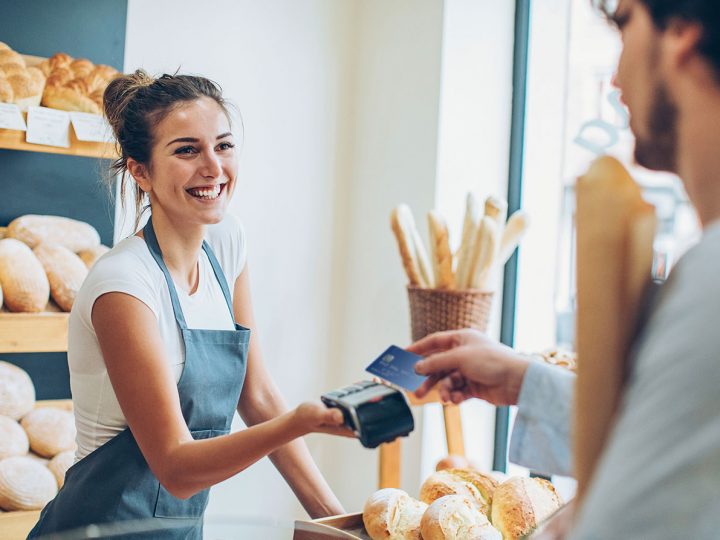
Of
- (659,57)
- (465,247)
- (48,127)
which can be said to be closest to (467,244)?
(465,247)

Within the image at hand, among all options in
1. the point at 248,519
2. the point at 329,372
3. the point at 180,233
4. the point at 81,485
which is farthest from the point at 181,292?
the point at 329,372

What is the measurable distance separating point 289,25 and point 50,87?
100 centimetres

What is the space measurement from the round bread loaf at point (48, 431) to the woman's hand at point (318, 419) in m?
1.15

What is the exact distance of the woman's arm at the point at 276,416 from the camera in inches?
61.9

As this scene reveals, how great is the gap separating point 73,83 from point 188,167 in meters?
0.66

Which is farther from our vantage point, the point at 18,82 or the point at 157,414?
the point at 18,82

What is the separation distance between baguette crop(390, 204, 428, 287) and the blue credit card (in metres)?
1.17

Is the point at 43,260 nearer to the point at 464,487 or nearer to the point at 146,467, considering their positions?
the point at 146,467

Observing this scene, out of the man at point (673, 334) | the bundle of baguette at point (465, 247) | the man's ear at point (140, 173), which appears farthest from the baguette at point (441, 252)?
the man at point (673, 334)

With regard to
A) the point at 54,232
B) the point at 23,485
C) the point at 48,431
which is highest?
the point at 54,232

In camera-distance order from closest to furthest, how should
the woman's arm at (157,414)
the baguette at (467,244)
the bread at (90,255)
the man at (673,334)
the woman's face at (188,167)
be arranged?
the man at (673,334), the woman's arm at (157,414), the woman's face at (188,167), the bread at (90,255), the baguette at (467,244)

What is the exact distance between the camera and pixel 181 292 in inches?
60.1

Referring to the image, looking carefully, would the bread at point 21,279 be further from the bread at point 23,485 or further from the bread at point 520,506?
the bread at point 520,506

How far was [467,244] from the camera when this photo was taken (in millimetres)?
2195
